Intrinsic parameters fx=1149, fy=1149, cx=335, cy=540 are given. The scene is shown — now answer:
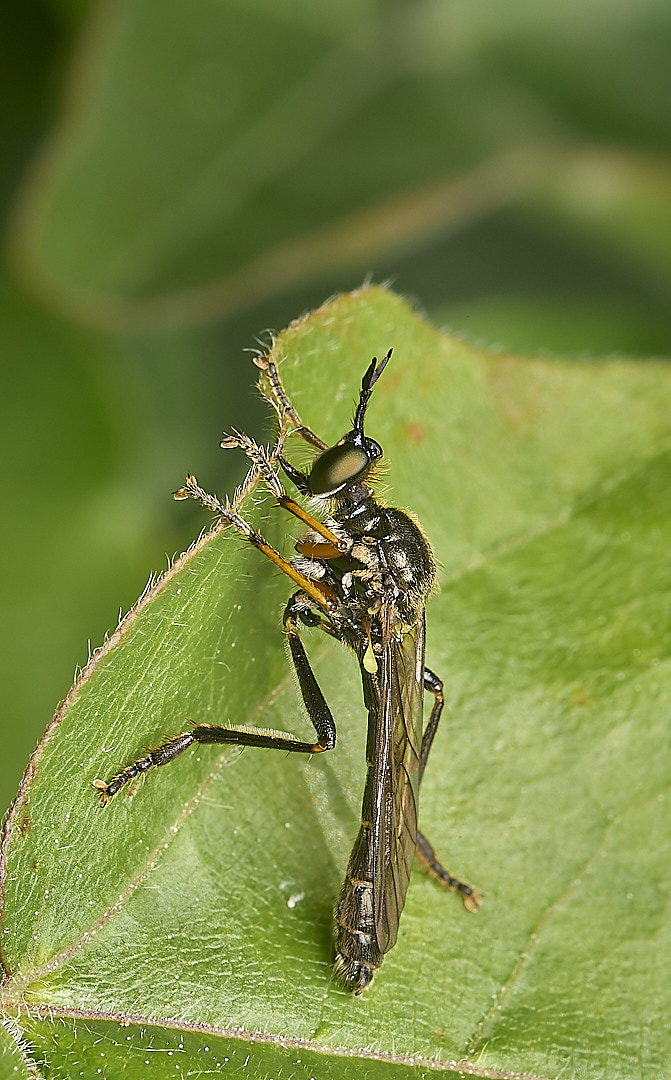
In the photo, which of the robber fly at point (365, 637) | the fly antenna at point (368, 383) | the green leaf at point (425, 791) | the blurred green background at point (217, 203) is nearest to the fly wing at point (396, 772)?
the robber fly at point (365, 637)

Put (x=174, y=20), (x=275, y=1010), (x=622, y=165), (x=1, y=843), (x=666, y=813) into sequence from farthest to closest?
(x=622, y=165), (x=174, y=20), (x=666, y=813), (x=275, y=1010), (x=1, y=843)

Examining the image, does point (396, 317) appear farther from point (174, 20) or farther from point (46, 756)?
point (174, 20)

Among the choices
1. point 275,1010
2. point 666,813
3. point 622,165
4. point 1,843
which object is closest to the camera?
point 1,843

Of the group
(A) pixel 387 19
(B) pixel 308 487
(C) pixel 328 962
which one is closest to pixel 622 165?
(A) pixel 387 19

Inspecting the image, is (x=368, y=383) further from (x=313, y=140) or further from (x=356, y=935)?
(x=313, y=140)

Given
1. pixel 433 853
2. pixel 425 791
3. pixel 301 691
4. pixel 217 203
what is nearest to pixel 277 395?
pixel 301 691

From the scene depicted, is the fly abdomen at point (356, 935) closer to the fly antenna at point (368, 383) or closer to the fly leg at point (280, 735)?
the fly leg at point (280, 735)

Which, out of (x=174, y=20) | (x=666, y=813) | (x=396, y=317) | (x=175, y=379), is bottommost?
(x=666, y=813)
